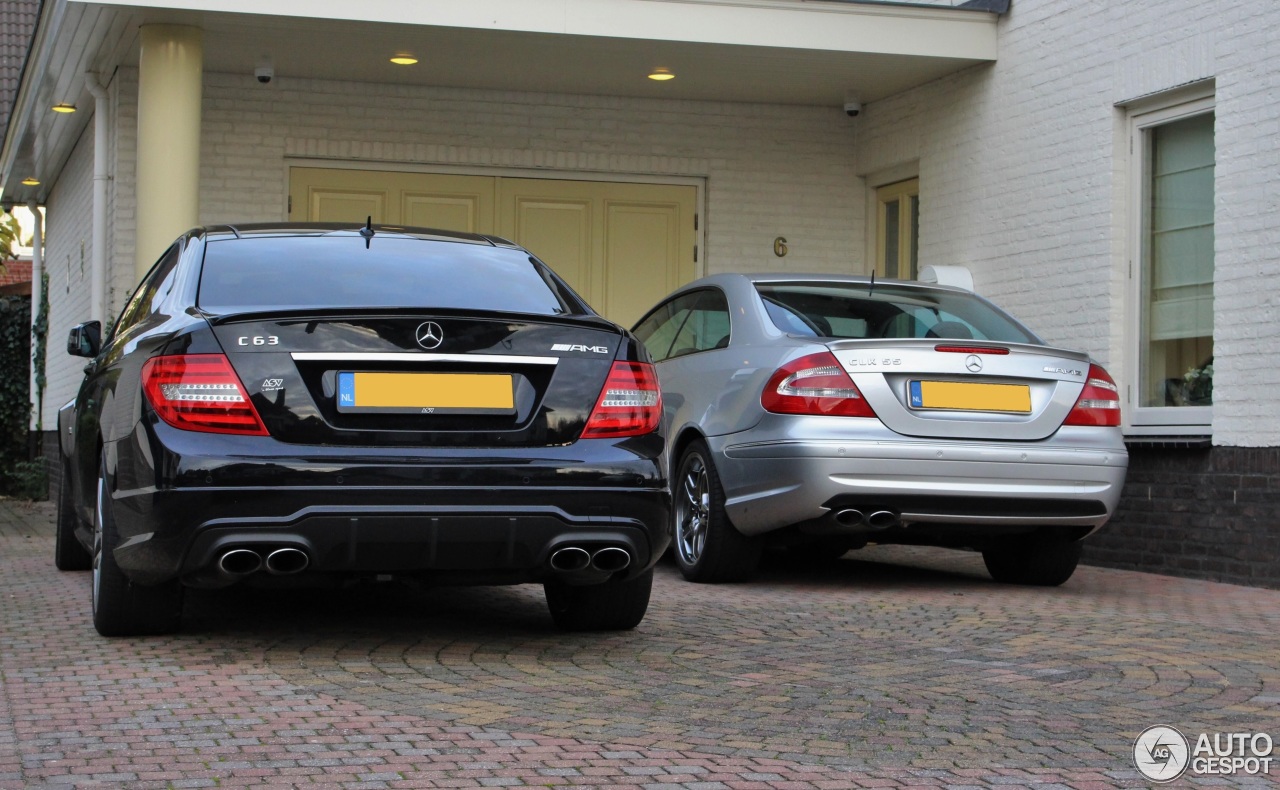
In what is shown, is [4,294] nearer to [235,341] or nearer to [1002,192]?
[1002,192]

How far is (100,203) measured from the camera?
12.5 meters

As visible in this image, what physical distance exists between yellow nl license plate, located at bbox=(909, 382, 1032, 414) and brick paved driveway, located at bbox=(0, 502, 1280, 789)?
0.86 m

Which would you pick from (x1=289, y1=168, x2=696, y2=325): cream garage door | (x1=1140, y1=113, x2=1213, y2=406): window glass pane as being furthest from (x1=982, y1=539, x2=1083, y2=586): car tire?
(x1=289, y1=168, x2=696, y2=325): cream garage door

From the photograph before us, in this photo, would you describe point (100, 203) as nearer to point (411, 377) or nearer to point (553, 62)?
point (553, 62)

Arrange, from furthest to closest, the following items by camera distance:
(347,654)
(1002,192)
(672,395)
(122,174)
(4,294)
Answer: (4,294), (122,174), (1002,192), (672,395), (347,654)

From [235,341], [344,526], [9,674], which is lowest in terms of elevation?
[9,674]

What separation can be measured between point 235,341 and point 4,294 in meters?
17.6

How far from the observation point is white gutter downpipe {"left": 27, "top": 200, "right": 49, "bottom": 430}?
17.9 metres

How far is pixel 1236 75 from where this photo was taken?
869cm

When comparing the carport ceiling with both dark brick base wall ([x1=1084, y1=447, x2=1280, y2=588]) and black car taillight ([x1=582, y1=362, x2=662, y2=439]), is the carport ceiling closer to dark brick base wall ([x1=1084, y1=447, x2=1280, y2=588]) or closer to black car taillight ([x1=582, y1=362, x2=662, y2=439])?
dark brick base wall ([x1=1084, y1=447, x2=1280, y2=588])

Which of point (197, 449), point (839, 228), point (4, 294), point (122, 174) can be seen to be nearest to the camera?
point (197, 449)

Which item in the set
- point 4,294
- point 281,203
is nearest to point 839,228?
point 281,203

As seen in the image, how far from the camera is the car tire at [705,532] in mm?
7383

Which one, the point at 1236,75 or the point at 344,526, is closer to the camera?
the point at 344,526
